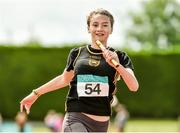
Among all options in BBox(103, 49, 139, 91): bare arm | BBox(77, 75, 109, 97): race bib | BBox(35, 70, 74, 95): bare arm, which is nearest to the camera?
BBox(103, 49, 139, 91): bare arm

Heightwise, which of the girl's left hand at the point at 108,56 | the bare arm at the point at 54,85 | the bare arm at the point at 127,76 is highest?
the girl's left hand at the point at 108,56

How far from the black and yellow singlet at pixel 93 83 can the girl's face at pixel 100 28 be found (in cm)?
12

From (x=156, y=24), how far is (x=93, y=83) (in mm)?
68241

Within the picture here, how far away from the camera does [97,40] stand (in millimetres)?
6480

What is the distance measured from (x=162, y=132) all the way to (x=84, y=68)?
19951mm

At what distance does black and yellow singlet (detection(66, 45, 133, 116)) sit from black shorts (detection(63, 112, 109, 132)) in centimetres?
5

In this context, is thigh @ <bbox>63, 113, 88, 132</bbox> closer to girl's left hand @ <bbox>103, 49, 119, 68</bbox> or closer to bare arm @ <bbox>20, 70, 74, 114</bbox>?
bare arm @ <bbox>20, 70, 74, 114</bbox>

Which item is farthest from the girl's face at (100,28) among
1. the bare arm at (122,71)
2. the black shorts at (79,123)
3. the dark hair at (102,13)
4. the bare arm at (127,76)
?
the black shorts at (79,123)

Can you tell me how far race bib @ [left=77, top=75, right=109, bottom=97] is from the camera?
6492 mm

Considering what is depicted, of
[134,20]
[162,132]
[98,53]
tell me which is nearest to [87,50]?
[98,53]

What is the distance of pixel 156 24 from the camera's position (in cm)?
7431

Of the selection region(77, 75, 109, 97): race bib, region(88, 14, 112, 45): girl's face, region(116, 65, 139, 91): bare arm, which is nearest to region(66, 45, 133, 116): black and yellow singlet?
region(77, 75, 109, 97): race bib

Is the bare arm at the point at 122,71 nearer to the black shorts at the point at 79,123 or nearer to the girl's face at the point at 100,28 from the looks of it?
the girl's face at the point at 100,28

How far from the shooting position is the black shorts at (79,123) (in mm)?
6539
